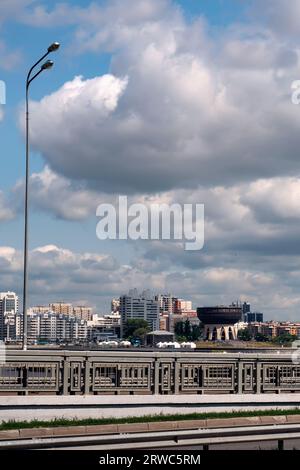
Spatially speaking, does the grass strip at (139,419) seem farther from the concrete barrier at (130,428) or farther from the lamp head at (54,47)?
the lamp head at (54,47)

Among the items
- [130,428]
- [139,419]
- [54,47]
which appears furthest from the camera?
[54,47]

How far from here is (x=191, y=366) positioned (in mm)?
27594

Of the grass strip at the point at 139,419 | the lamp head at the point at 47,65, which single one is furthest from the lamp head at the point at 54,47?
the grass strip at the point at 139,419

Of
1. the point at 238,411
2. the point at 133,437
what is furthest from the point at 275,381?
the point at 133,437

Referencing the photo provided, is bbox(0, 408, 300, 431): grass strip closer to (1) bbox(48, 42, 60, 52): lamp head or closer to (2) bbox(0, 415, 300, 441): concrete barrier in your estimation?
(2) bbox(0, 415, 300, 441): concrete barrier

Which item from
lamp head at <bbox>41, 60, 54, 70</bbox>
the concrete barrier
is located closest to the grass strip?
the concrete barrier

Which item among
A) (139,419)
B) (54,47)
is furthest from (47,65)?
(139,419)

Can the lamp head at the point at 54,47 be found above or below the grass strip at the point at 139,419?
above

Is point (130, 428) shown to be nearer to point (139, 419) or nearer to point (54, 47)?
point (139, 419)

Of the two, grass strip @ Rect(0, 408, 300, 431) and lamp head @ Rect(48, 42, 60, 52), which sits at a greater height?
lamp head @ Rect(48, 42, 60, 52)

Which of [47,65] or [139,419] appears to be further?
[47,65]
